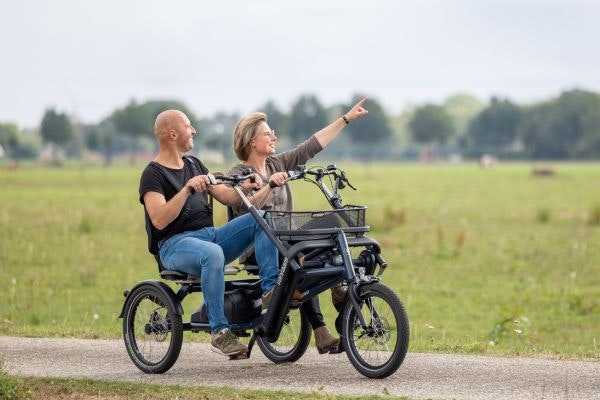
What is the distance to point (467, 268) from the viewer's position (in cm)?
2331

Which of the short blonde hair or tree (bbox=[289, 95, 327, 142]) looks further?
tree (bbox=[289, 95, 327, 142])

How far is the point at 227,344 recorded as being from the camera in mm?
8359

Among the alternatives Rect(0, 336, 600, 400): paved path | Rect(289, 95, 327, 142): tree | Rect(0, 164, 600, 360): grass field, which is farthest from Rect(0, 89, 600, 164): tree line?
Rect(0, 336, 600, 400): paved path

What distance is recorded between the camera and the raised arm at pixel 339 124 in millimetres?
9195

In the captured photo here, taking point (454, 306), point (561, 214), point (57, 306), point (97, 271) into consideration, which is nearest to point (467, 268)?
point (454, 306)

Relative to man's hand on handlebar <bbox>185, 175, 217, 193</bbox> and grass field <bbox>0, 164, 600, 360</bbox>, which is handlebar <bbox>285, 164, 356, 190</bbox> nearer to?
man's hand on handlebar <bbox>185, 175, 217, 193</bbox>

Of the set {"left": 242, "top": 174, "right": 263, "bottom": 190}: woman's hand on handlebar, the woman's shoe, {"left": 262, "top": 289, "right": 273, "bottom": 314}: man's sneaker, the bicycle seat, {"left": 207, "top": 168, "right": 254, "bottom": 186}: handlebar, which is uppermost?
{"left": 207, "top": 168, "right": 254, "bottom": 186}: handlebar

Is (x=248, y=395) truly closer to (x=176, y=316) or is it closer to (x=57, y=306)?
(x=176, y=316)

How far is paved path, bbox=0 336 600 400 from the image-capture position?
762 centimetres

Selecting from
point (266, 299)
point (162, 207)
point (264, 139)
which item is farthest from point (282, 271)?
point (264, 139)

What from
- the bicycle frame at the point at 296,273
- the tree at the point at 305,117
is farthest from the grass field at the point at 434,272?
the tree at the point at 305,117

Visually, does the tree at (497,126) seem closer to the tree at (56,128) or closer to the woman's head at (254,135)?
the tree at (56,128)

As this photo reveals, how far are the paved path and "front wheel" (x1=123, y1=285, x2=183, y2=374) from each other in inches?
4.2

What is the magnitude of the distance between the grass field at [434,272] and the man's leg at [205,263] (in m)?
2.04
